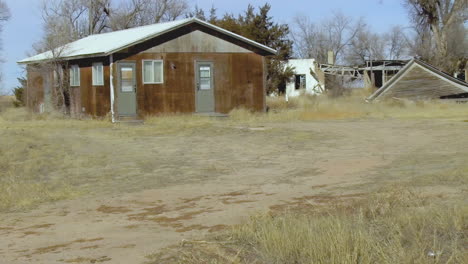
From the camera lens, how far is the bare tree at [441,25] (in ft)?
149

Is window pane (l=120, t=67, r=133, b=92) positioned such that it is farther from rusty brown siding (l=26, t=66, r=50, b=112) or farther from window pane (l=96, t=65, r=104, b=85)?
rusty brown siding (l=26, t=66, r=50, b=112)

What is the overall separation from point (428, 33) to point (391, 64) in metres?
4.93

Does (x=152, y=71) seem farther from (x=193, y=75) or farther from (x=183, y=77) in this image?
(x=193, y=75)

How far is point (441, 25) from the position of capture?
4709 centimetres

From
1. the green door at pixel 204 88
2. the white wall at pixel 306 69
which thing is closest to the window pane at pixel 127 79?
the green door at pixel 204 88

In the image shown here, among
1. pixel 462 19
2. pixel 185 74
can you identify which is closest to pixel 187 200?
pixel 185 74

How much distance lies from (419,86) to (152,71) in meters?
15.0

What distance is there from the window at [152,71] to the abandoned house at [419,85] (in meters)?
12.3

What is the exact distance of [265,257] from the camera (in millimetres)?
5539

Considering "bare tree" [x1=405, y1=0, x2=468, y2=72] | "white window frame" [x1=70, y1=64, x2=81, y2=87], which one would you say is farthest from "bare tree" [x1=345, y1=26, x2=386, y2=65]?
"white window frame" [x1=70, y1=64, x2=81, y2=87]

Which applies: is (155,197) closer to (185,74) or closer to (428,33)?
(185,74)

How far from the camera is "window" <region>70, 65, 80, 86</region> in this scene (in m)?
26.0

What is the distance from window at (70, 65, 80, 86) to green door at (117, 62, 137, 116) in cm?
328

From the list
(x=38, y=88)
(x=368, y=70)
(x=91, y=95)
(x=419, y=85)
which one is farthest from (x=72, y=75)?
(x=368, y=70)
